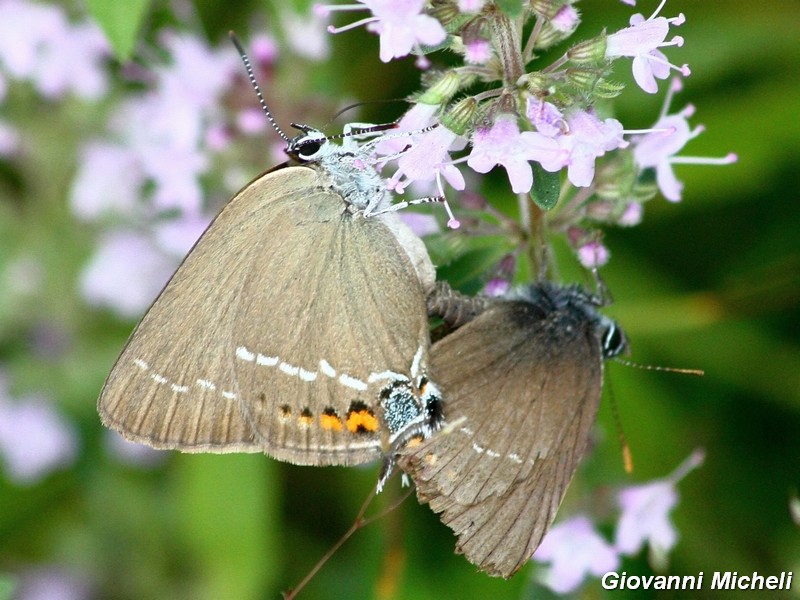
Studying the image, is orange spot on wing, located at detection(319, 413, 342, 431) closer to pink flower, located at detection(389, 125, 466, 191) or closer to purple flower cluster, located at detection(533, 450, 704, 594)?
pink flower, located at detection(389, 125, 466, 191)

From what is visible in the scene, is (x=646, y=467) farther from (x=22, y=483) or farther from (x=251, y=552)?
(x=22, y=483)

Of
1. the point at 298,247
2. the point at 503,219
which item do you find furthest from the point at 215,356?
the point at 503,219

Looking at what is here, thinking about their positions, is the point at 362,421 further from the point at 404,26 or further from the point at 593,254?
the point at 404,26

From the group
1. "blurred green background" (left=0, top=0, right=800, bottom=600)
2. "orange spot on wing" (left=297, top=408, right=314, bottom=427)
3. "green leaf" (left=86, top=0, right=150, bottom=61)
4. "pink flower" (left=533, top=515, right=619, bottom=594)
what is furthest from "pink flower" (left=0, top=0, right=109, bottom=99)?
"pink flower" (left=533, top=515, right=619, bottom=594)

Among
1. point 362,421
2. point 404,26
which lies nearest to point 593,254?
point 362,421

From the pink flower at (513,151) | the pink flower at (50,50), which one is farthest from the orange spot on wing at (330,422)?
the pink flower at (50,50)

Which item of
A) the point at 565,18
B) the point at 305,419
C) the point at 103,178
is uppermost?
Answer: the point at 103,178
